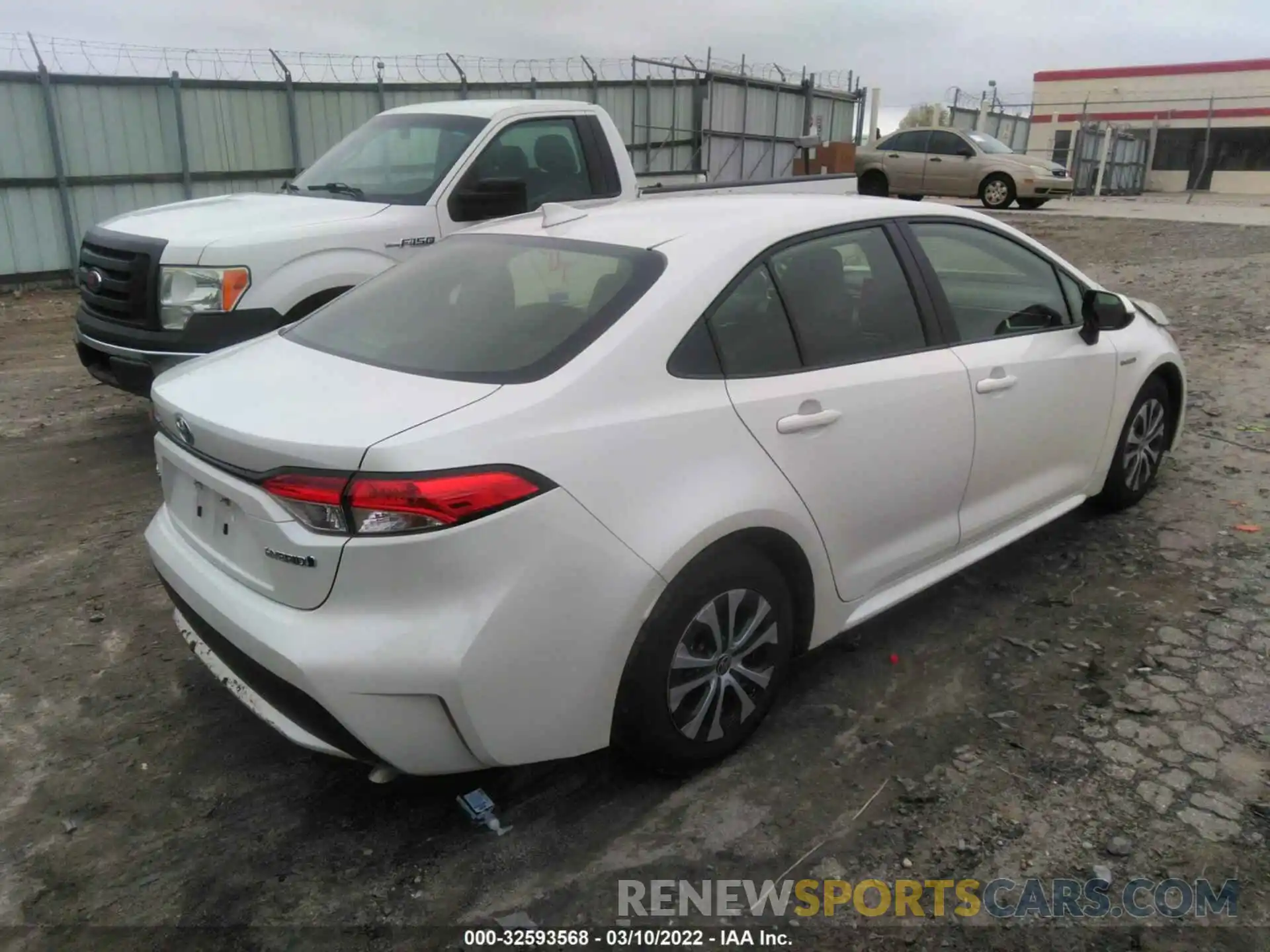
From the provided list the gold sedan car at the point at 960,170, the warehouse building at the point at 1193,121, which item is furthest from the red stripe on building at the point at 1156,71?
the gold sedan car at the point at 960,170

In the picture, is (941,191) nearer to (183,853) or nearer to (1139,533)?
(1139,533)

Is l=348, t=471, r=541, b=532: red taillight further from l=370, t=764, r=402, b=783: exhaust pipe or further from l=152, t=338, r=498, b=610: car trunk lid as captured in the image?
l=370, t=764, r=402, b=783: exhaust pipe

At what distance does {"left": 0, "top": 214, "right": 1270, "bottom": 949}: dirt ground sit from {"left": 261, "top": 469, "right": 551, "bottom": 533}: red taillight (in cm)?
101

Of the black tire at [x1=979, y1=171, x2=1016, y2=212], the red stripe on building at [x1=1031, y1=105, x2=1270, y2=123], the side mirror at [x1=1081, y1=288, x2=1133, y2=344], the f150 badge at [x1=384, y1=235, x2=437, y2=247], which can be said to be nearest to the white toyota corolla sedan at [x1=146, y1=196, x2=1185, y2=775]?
the side mirror at [x1=1081, y1=288, x2=1133, y2=344]

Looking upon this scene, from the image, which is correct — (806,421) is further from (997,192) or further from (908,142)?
(908,142)

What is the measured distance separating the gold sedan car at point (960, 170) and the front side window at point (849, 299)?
16481 mm

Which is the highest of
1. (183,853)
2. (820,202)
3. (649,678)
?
(820,202)

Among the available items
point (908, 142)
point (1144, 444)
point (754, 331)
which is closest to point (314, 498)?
point (754, 331)

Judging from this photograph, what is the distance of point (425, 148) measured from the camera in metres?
6.36

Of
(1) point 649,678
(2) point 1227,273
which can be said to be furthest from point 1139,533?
(2) point 1227,273

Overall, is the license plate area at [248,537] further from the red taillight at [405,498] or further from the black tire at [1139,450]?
the black tire at [1139,450]

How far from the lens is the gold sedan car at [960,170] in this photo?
1888cm

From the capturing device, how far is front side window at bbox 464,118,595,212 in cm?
628

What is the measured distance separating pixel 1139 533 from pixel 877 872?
2867 millimetres
